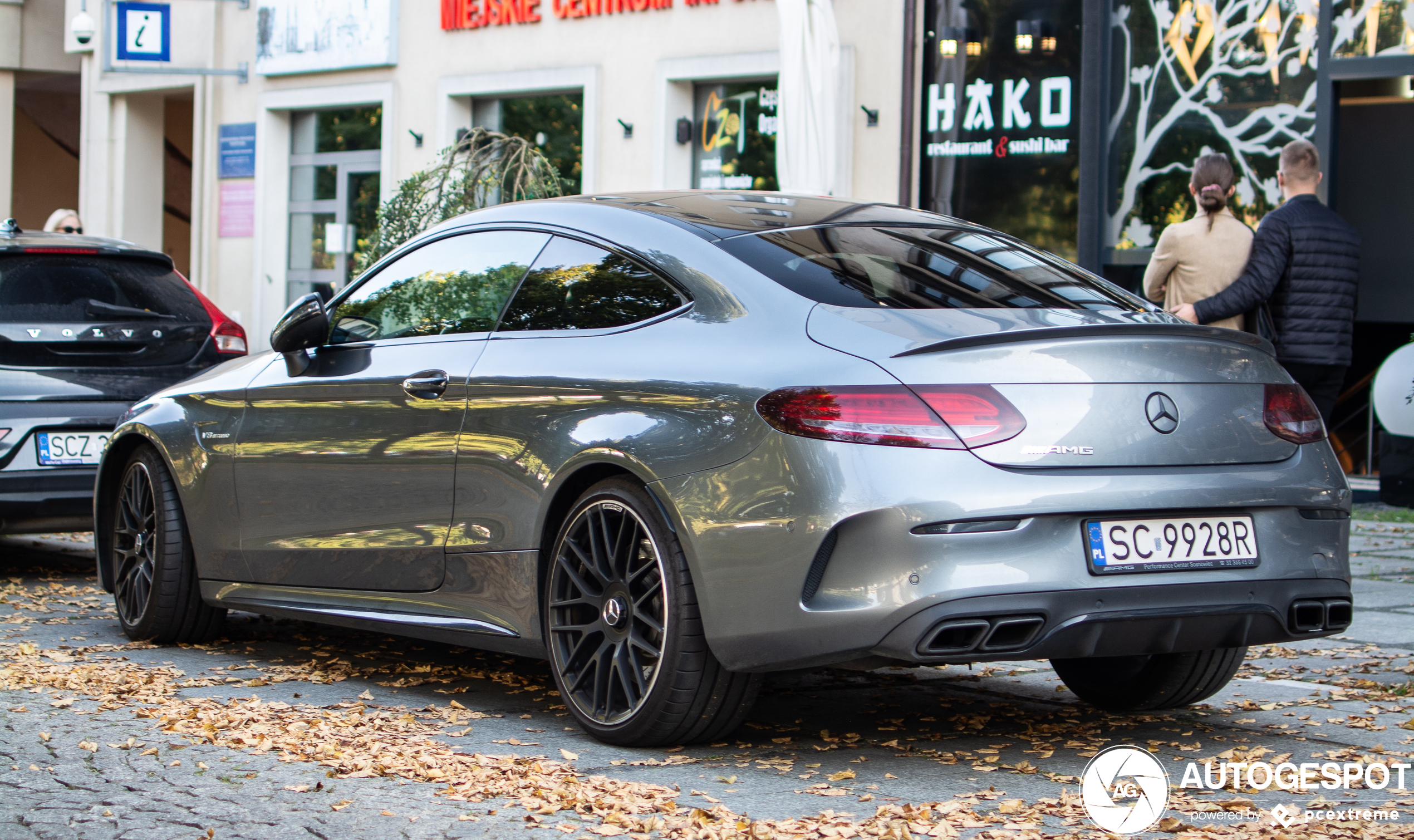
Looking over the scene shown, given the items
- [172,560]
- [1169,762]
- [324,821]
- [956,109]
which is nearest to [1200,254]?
[1169,762]

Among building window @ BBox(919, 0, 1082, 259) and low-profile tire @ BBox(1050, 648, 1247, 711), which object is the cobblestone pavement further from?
building window @ BBox(919, 0, 1082, 259)

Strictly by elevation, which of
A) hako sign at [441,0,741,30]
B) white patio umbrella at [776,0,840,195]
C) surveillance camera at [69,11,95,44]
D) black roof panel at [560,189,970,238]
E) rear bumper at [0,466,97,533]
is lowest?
rear bumper at [0,466,97,533]

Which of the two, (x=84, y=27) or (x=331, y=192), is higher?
(x=84, y=27)

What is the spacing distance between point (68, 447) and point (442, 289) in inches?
120

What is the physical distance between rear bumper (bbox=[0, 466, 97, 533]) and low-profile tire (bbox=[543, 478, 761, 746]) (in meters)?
3.67

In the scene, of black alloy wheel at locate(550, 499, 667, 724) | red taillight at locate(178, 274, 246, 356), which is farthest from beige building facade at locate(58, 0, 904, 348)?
black alloy wheel at locate(550, 499, 667, 724)

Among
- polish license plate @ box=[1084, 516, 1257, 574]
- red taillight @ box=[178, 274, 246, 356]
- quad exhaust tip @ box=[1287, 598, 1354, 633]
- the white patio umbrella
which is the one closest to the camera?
polish license plate @ box=[1084, 516, 1257, 574]

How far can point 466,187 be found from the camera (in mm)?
13492

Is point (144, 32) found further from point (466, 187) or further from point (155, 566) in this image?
point (155, 566)

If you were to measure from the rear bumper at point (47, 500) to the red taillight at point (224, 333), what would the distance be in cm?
89

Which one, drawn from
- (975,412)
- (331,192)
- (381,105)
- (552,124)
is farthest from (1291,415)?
(331,192)

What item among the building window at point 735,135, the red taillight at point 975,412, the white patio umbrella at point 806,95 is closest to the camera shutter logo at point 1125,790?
the red taillight at point 975,412

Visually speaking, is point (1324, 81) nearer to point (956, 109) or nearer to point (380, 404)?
point (956, 109)

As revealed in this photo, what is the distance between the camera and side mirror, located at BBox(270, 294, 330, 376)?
556 centimetres
